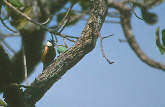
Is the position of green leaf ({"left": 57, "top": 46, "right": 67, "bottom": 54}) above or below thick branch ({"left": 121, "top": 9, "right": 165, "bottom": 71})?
above

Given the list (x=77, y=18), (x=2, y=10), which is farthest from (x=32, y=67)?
(x=2, y=10)

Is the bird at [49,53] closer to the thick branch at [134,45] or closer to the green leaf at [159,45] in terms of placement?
the green leaf at [159,45]

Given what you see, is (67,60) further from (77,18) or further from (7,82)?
(77,18)

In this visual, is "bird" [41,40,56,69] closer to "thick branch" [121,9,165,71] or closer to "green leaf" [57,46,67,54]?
"green leaf" [57,46,67,54]

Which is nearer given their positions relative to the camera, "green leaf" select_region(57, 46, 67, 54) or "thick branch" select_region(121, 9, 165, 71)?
"green leaf" select_region(57, 46, 67, 54)

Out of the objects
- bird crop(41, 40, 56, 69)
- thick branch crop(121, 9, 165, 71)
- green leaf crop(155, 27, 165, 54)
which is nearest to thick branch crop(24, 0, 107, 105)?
bird crop(41, 40, 56, 69)

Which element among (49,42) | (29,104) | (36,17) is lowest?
(36,17)

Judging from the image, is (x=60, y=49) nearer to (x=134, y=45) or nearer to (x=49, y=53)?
(x=49, y=53)
